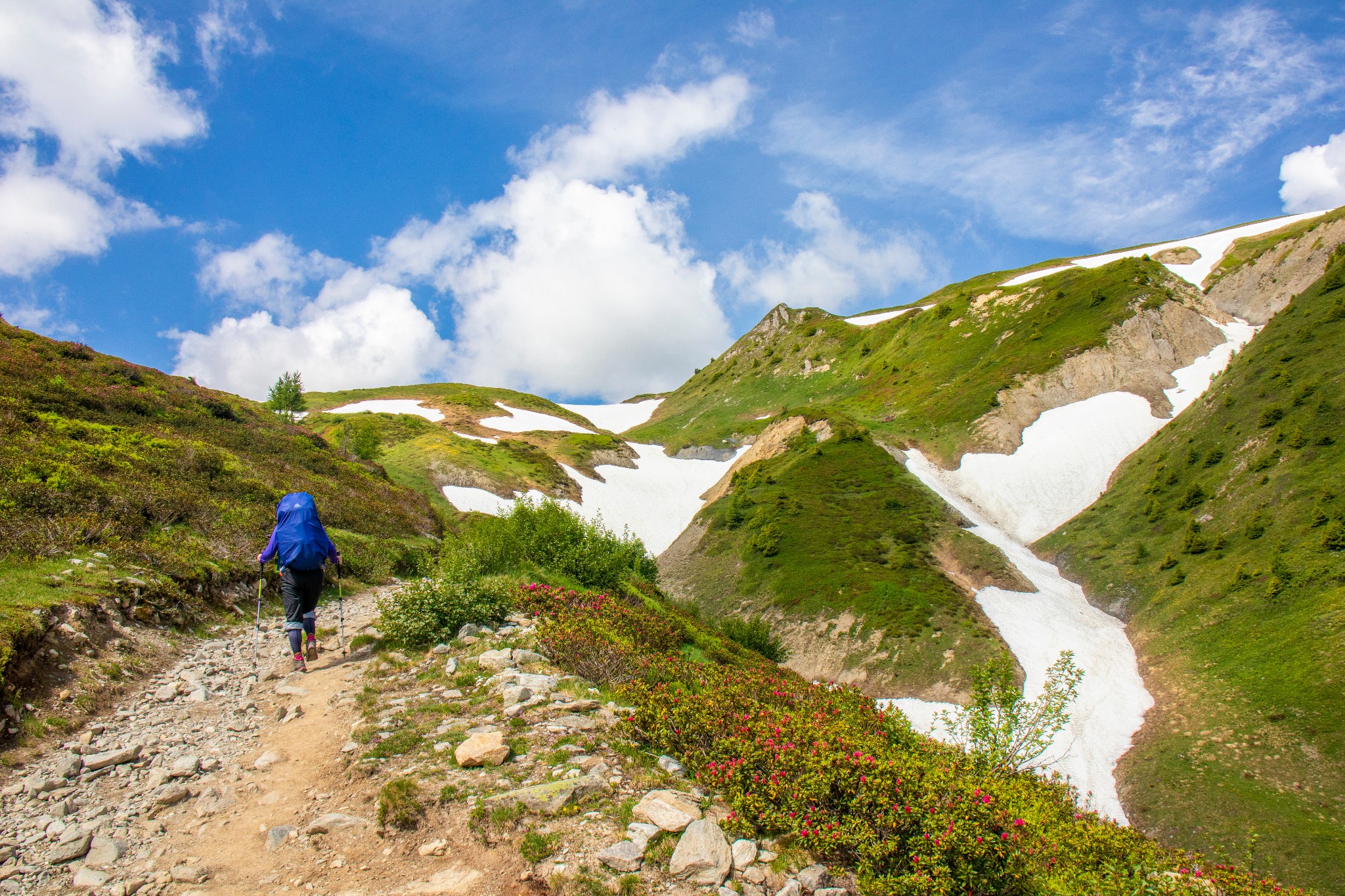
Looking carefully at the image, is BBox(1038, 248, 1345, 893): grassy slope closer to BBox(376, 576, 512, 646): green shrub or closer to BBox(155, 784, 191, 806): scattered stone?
BBox(376, 576, 512, 646): green shrub

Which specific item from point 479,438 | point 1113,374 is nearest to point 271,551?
point 479,438

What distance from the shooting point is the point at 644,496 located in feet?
220

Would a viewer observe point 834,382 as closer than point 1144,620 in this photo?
No

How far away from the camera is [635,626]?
13.8 meters

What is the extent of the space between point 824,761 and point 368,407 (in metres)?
96.0

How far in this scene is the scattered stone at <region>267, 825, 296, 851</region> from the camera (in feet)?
18.4

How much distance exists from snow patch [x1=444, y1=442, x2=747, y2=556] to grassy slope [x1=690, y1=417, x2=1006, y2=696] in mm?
6098

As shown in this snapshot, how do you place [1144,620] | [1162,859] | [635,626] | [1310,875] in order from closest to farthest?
[1162,859] → [635,626] → [1310,875] → [1144,620]

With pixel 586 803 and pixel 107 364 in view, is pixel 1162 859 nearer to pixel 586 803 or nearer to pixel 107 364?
pixel 586 803

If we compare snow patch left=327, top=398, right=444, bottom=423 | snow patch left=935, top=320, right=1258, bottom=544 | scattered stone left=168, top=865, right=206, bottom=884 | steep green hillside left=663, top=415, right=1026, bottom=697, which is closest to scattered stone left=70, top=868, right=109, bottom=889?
scattered stone left=168, top=865, right=206, bottom=884

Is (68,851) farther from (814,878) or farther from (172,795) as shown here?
(814,878)

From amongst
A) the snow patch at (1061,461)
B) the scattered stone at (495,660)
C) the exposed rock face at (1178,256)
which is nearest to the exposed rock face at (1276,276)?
the exposed rock face at (1178,256)

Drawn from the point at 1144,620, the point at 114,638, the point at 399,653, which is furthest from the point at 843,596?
the point at 114,638

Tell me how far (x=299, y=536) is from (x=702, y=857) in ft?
27.3
